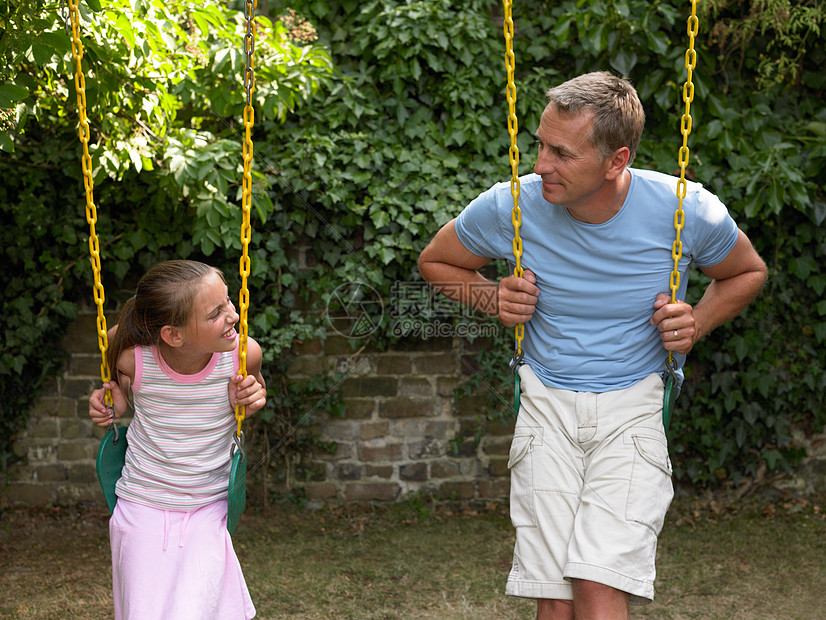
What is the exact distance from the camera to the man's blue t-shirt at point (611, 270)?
2.51 metres

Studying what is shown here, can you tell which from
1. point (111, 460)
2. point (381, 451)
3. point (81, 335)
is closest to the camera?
point (111, 460)

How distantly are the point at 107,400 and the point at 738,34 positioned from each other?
416 centimetres

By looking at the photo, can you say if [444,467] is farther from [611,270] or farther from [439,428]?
[611,270]

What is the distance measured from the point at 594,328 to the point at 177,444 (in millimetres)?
1341

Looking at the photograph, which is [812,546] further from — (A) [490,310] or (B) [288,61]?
(B) [288,61]

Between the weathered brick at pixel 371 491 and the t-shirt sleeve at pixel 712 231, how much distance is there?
2.91m

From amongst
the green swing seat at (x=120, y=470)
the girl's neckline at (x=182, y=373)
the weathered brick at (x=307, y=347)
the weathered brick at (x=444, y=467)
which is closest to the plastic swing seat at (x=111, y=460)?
the green swing seat at (x=120, y=470)

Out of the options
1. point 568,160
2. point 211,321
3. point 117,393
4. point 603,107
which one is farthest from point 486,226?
point 117,393

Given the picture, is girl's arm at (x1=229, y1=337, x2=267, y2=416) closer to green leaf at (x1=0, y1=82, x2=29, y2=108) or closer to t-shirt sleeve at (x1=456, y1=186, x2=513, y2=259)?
t-shirt sleeve at (x1=456, y1=186, x2=513, y2=259)

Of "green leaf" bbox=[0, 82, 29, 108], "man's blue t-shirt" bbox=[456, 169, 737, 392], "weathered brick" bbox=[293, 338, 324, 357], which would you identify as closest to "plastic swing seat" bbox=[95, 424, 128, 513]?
"green leaf" bbox=[0, 82, 29, 108]

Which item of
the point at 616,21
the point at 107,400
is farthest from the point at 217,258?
the point at 616,21

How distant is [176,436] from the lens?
8.42 feet

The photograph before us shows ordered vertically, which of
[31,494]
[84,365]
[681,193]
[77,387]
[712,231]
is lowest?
[31,494]

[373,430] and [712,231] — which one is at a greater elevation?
[712,231]
